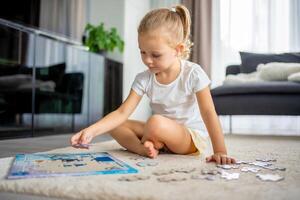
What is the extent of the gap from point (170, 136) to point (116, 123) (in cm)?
21

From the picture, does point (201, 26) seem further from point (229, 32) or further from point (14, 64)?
point (14, 64)

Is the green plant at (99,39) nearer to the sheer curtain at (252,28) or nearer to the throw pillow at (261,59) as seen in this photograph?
the throw pillow at (261,59)

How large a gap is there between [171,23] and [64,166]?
653 mm

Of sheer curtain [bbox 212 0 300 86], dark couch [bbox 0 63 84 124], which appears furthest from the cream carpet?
sheer curtain [bbox 212 0 300 86]

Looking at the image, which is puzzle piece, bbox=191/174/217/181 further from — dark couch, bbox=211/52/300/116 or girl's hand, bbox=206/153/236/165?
dark couch, bbox=211/52/300/116

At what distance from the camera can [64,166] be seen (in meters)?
0.97

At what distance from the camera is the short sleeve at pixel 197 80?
49.3 inches

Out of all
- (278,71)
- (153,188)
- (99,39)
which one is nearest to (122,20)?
(99,39)

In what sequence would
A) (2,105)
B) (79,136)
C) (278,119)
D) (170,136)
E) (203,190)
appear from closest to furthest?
(203,190), (79,136), (170,136), (2,105), (278,119)

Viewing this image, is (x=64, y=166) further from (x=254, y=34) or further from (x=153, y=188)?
(x=254, y=34)

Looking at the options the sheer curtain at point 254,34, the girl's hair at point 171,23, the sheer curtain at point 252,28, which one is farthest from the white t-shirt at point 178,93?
the sheer curtain at point 252,28

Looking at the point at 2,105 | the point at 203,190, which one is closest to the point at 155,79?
the point at 203,190

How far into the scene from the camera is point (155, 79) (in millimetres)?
1374

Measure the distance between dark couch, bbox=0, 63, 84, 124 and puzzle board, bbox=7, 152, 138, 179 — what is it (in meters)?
1.22
